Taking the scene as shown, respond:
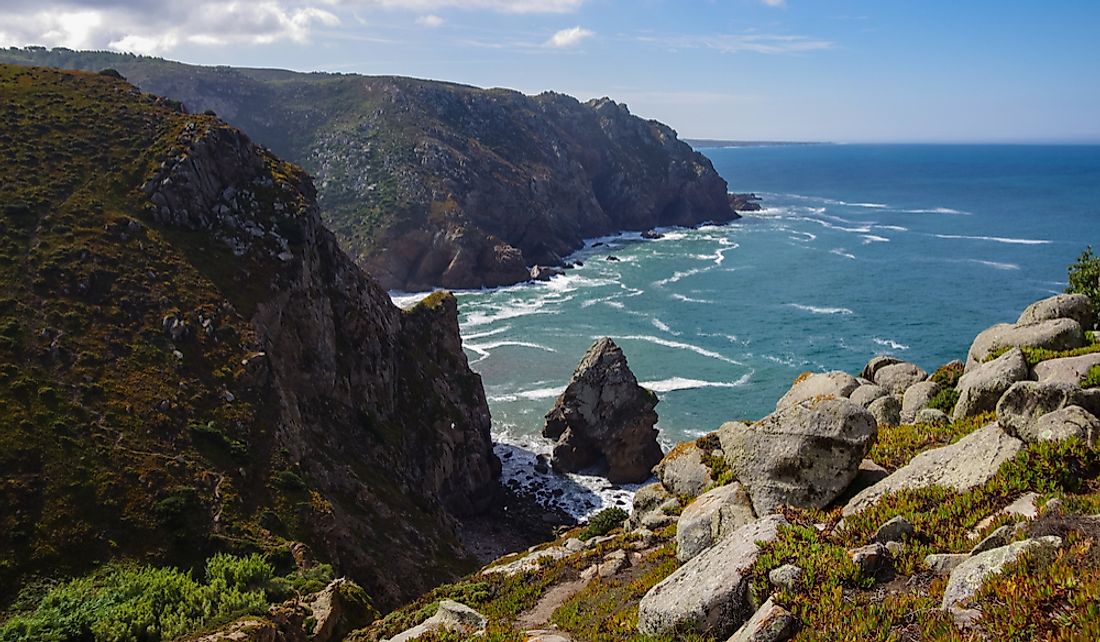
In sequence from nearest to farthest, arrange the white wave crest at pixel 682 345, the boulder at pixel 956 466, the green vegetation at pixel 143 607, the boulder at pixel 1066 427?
the boulder at pixel 1066 427
the boulder at pixel 956 466
the green vegetation at pixel 143 607
the white wave crest at pixel 682 345

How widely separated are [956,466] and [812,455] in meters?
2.93

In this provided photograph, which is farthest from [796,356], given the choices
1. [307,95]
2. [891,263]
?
[307,95]

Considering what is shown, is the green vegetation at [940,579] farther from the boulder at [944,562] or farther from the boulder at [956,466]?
the boulder at [956,466]

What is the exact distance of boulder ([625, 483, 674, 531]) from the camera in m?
23.6

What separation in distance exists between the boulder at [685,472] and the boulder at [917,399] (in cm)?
650

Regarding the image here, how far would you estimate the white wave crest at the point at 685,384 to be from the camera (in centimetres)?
7712

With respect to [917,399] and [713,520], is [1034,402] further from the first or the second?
[917,399]

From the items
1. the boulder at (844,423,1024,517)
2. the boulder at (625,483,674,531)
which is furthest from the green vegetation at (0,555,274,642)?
the boulder at (844,423,1024,517)

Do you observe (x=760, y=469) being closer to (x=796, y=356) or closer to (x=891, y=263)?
(x=796, y=356)

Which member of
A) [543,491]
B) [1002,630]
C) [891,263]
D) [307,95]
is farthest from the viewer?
[307,95]

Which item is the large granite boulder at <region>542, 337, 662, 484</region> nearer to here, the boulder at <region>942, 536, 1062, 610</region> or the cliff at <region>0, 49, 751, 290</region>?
the boulder at <region>942, 536, 1062, 610</region>

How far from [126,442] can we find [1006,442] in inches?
1490

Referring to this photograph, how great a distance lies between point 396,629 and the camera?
18547 millimetres

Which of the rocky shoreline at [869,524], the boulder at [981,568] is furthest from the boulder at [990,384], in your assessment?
the boulder at [981,568]
